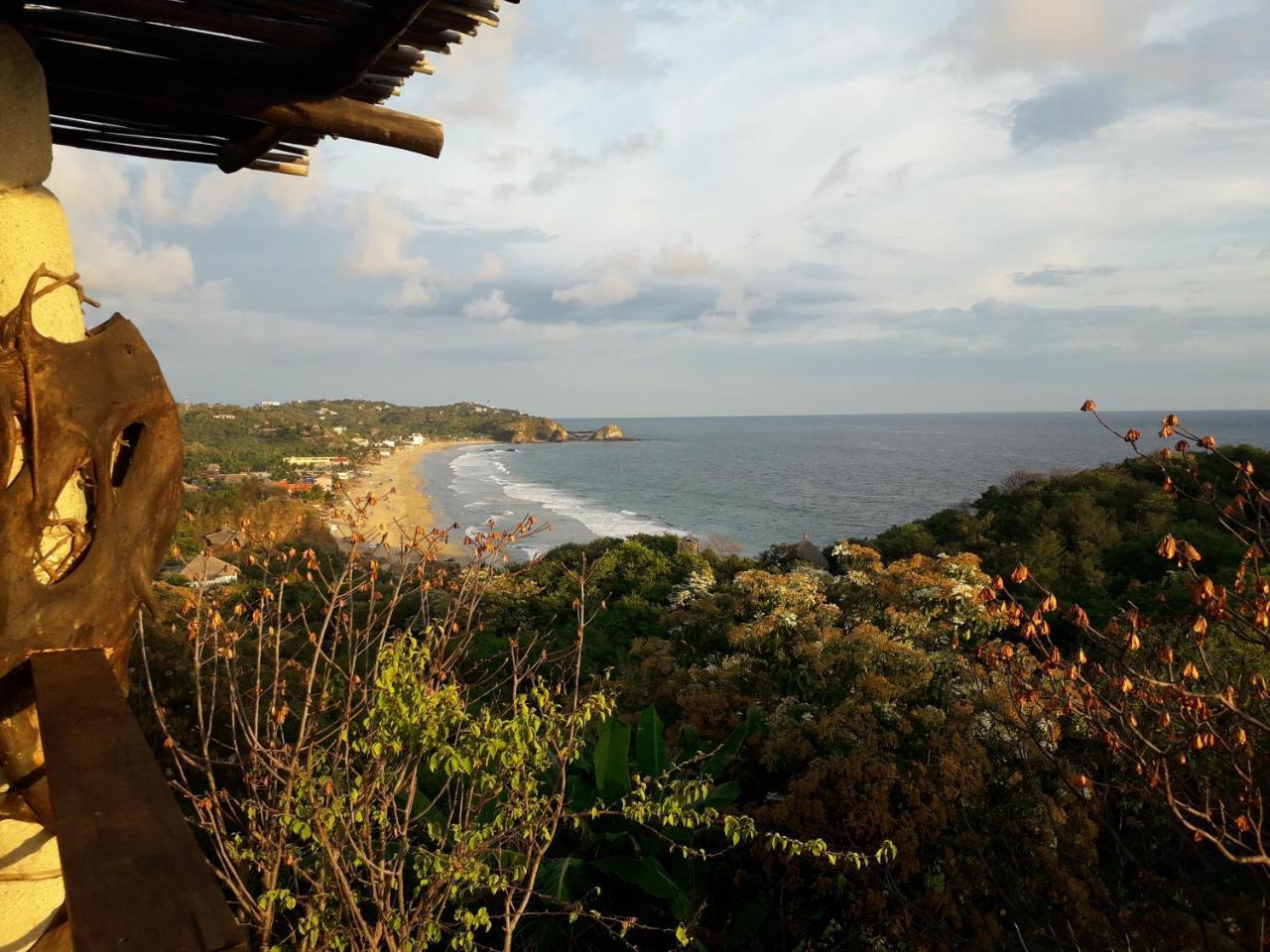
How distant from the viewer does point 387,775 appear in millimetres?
3004

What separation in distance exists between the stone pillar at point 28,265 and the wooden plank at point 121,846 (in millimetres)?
491

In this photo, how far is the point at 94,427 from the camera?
1.31 meters

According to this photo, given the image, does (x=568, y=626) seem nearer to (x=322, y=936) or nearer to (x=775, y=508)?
(x=322, y=936)

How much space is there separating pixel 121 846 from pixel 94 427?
82cm

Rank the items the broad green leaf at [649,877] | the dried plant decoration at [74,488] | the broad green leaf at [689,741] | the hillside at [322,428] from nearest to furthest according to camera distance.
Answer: the dried plant decoration at [74,488] < the broad green leaf at [649,877] < the broad green leaf at [689,741] < the hillside at [322,428]

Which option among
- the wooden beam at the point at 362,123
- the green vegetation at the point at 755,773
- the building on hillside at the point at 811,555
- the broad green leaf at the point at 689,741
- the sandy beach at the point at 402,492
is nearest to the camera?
the wooden beam at the point at 362,123

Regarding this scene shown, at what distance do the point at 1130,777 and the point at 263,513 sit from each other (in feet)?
80.0

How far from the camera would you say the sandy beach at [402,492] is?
102ft

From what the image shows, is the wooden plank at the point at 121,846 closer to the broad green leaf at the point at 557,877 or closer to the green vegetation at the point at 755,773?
the green vegetation at the point at 755,773

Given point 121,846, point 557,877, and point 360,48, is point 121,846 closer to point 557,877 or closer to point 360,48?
point 360,48

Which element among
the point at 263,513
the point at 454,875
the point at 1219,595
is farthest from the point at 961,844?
the point at 263,513

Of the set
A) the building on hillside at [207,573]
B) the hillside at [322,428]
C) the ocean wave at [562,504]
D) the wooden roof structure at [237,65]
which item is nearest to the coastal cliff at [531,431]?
the hillside at [322,428]

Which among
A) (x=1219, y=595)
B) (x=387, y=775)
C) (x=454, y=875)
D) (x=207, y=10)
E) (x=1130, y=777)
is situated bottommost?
(x=1130, y=777)

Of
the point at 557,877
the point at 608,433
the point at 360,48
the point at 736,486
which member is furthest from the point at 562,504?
the point at 608,433
